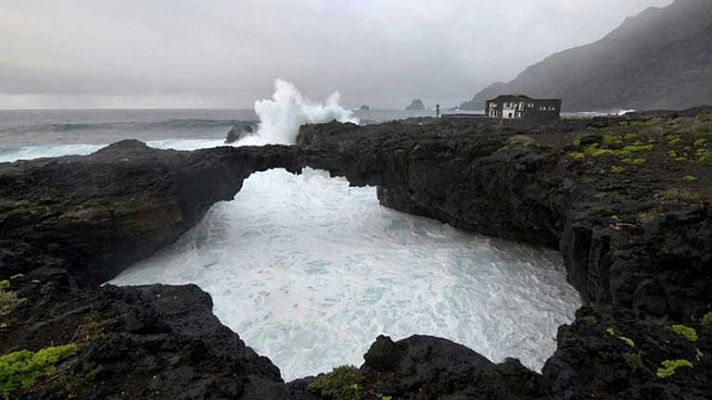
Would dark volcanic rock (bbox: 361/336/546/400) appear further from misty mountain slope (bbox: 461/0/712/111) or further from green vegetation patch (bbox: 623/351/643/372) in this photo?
misty mountain slope (bbox: 461/0/712/111)

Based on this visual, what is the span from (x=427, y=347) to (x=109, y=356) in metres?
5.33

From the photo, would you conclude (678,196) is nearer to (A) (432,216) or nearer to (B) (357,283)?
(B) (357,283)

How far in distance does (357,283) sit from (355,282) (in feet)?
0.39

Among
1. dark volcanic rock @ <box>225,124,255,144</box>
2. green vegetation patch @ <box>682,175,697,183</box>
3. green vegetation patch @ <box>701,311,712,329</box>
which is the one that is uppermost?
dark volcanic rock @ <box>225,124,255,144</box>

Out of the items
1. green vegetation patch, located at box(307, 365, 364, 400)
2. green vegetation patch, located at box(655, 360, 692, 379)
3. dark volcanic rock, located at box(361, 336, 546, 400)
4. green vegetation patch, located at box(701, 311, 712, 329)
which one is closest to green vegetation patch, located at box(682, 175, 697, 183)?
green vegetation patch, located at box(701, 311, 712, 329)

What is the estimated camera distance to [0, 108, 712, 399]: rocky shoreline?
5145mm

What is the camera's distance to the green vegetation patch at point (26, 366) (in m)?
4.98

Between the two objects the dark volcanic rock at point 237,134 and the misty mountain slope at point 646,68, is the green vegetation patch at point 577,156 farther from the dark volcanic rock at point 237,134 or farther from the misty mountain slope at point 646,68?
the misty mountain slope at point 646,68

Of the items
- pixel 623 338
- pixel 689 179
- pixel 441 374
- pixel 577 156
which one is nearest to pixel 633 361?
pixel 623 338

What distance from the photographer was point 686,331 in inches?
238

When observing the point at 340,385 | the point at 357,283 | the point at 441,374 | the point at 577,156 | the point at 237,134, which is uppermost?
the point at 237,134

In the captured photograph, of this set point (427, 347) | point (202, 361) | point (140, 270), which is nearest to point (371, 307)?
point (427, 347)

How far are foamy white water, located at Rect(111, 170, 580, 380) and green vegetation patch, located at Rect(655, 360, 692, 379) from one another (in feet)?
17.1

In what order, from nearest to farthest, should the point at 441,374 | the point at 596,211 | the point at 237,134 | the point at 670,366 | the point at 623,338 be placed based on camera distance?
1. the point at 670,366
2. the point at 441,374
3. the point at 623,338
4. the point at 596,211
5. the point at 237,134
